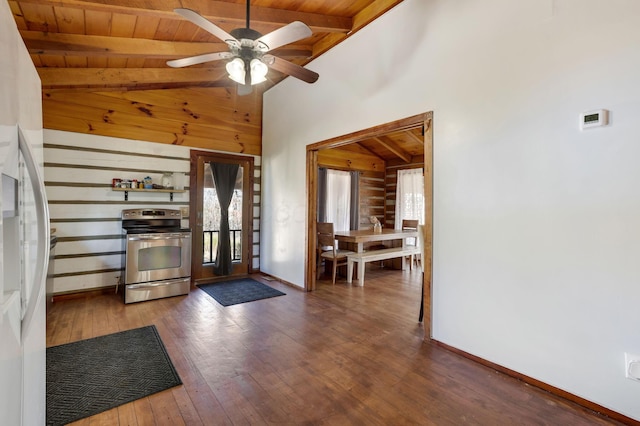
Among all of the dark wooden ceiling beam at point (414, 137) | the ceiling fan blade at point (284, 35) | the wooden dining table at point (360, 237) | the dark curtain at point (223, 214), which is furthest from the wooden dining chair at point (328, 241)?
the ceiling fan blade at point (284, 35)

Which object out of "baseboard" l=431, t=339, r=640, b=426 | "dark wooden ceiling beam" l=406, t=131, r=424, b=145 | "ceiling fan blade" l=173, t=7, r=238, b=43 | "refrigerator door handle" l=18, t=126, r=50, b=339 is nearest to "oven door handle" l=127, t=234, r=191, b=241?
"ceiling fan blade" l=173, t=7, r=238, b=43

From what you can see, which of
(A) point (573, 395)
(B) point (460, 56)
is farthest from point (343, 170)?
(A) point (573, 395)

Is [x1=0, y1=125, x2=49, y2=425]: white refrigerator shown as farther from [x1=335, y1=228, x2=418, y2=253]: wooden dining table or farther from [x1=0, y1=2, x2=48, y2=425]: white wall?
[x1=335, y1=228, x2=418, y2=253]: wooden dining table

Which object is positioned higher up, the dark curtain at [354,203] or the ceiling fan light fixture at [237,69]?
the ceiling fan light fixture at [237,69]

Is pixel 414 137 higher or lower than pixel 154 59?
lower

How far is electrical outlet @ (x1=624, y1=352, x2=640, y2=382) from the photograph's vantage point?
1.76 m

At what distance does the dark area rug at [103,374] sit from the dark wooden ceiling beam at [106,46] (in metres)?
2.88

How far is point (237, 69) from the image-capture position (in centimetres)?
242

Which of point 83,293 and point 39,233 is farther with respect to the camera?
point 83,293

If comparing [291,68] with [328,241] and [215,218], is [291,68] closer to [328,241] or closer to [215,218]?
[328,241]

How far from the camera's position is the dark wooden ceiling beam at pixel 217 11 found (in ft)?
8.10

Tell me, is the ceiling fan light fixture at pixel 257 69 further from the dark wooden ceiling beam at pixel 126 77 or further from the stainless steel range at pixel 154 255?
the stainless steel range at pixel 154 255

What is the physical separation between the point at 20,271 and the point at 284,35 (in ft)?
6.81

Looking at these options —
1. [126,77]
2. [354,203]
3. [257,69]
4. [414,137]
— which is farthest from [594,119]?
[354,203]
